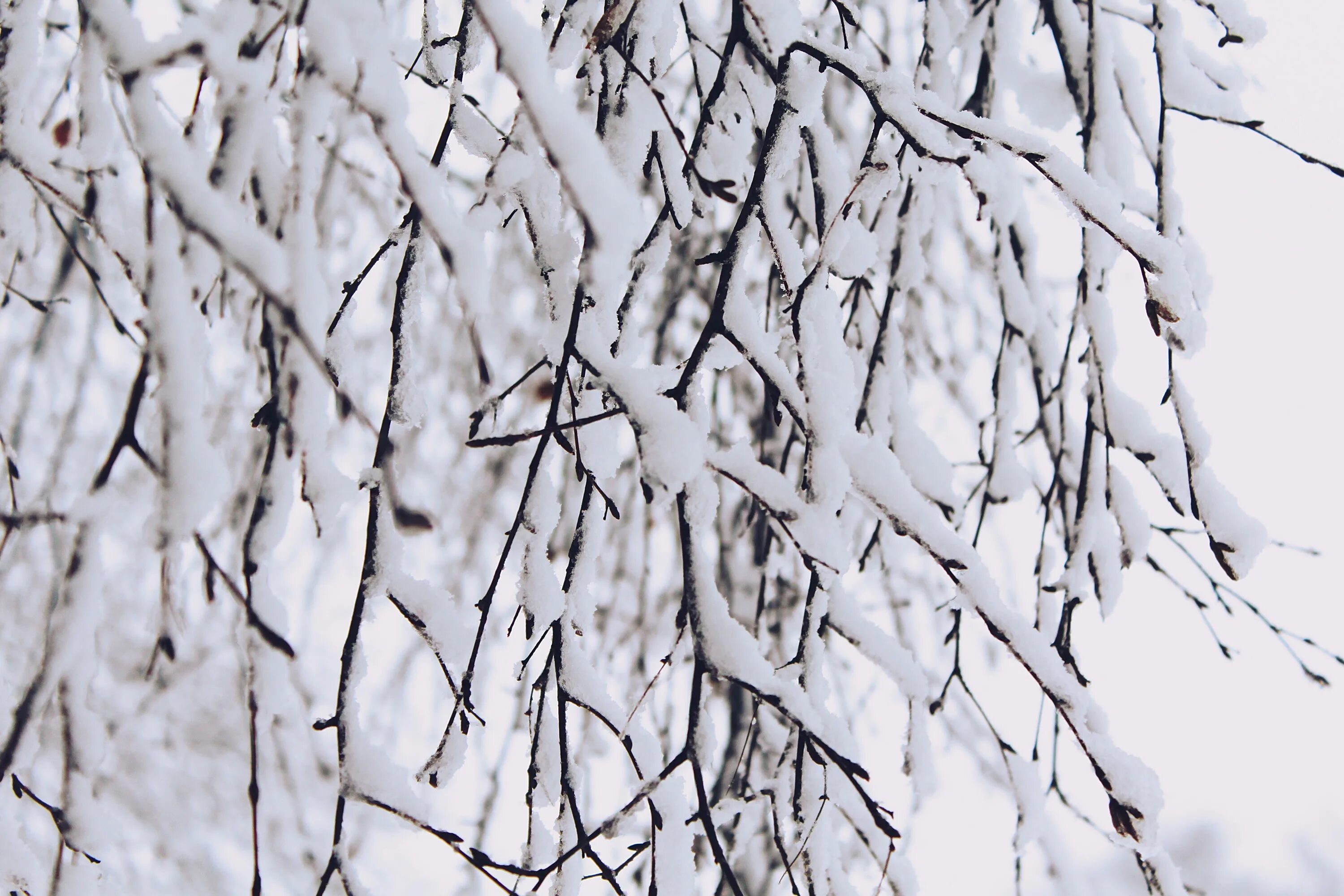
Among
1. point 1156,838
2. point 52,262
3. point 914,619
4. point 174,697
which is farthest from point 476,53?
point 174,697

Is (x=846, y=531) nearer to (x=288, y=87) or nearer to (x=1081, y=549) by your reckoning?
(x=1081, y=549)

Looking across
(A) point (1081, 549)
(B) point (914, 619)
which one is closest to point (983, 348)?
(B) point (914, 619)

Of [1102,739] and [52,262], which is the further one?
[52,262]

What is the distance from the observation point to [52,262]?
2732mm

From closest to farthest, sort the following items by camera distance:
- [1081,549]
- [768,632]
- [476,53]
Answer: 1. [476,53]
2. [1081,549]
3. [768,632]

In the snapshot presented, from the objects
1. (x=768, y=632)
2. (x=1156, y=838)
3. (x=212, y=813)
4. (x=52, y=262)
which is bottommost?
(x=1156, y=838)

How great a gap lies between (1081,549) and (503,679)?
183 centimetres

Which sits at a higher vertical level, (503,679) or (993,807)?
(503,679)

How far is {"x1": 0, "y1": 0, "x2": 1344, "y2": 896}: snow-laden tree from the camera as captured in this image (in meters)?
0.44

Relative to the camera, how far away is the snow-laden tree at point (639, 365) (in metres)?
0.44

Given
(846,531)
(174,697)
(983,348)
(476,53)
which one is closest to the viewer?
(476,53)

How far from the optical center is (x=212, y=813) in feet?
10.9

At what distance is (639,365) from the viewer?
1255mm

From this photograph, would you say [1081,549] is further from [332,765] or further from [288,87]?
[332,765]
